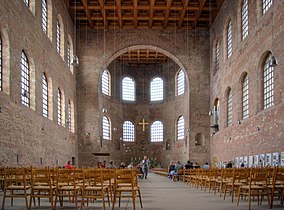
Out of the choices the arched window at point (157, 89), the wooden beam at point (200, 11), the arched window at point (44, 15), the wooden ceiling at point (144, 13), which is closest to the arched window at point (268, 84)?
the wooden ceiling at point (144, 13)

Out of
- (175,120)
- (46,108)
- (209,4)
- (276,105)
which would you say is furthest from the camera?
(175,120)

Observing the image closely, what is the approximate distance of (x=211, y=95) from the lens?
3312cm

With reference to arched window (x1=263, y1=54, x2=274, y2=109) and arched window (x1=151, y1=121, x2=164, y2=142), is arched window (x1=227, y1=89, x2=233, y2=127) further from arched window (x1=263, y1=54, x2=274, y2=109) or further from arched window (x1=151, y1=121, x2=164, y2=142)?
arched window (x1=151, y1=121, x2=164, y2=142)

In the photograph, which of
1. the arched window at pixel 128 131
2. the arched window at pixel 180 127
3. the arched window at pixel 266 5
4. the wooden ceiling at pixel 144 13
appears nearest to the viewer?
the arched window at pixel 266 5

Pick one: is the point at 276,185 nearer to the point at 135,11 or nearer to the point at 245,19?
the point at 245,19

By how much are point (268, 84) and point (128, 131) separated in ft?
88.2

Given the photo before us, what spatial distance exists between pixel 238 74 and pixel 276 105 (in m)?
7.11

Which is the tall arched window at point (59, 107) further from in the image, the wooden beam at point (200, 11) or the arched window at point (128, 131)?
the arched window at point (128, 131)

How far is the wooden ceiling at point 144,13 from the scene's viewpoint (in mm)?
30087

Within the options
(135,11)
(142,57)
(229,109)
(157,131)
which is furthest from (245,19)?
(157,131)

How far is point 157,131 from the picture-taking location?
45.4 meters

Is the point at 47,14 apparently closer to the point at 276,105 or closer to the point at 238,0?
the point at 238,0

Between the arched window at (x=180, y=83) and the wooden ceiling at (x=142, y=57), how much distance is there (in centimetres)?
244

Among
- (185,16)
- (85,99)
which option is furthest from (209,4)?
Answer: (85,99)
